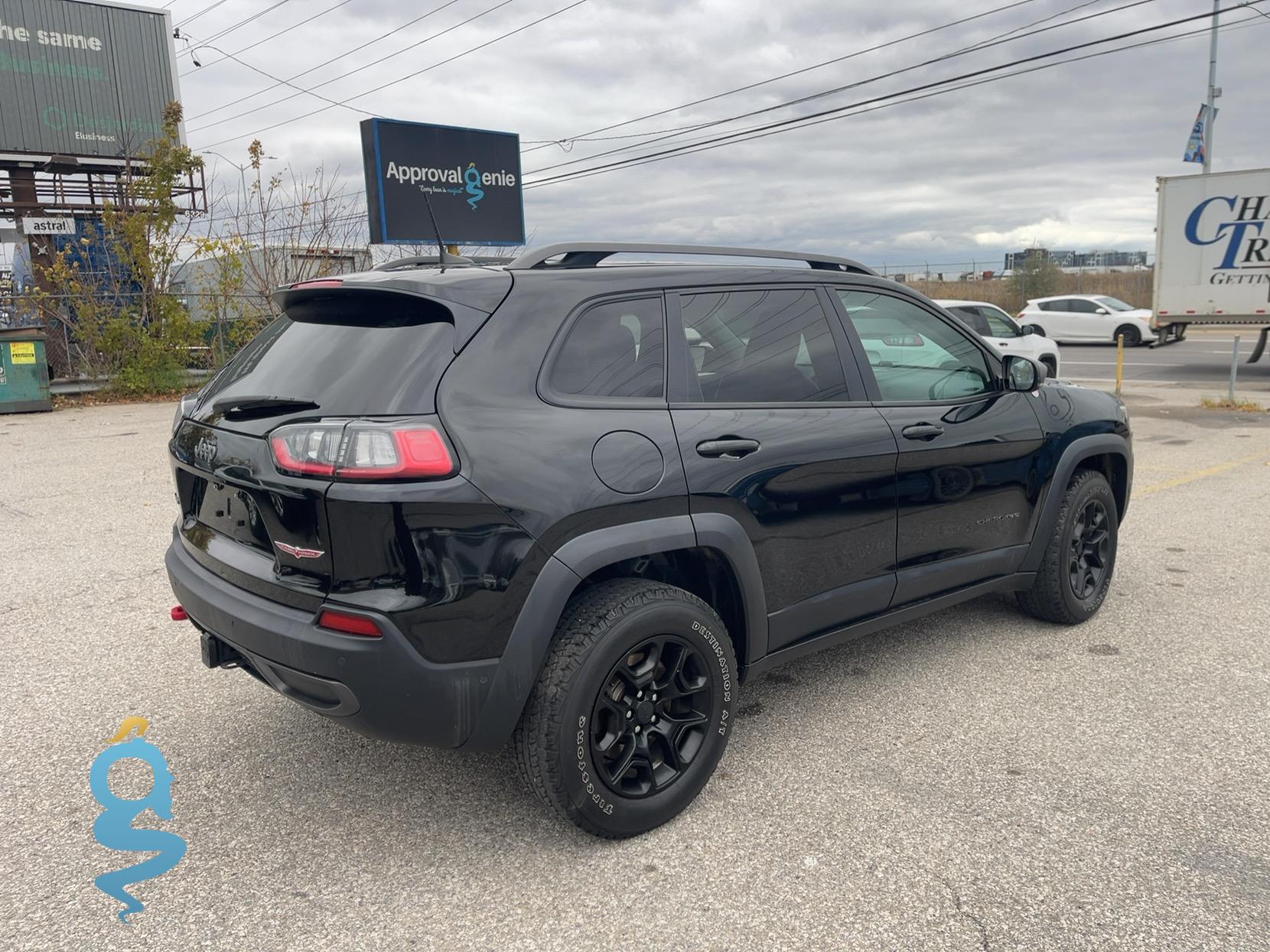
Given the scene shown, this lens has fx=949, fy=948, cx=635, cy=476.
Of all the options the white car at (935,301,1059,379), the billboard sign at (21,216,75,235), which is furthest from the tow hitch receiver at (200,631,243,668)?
the billboard sign at (21,216,75,235)

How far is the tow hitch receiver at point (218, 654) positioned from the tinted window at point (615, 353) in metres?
1.35

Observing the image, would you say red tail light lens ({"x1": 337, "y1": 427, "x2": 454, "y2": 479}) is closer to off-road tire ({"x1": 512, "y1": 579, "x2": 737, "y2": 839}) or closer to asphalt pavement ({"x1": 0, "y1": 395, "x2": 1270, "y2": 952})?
off-road tire ({"x1": 512, "y1": 579, "x2": 737, "y2": 839})

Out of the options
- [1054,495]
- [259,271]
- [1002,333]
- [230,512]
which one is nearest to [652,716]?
[230,512]

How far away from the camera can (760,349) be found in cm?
341

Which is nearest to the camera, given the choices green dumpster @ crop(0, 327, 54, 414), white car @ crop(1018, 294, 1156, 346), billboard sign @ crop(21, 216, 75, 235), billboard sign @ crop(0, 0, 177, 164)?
green dumpster @ crop(0, 327, 54, 414)

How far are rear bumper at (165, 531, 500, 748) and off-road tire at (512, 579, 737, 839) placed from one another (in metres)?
0.15

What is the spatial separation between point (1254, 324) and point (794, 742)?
18619 mm

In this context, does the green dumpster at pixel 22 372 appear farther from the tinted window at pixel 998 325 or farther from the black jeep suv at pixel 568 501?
the tinted window at pixel 998 325

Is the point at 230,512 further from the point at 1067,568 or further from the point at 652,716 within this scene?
the point at 1067,568

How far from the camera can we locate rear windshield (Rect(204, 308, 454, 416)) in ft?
8.61

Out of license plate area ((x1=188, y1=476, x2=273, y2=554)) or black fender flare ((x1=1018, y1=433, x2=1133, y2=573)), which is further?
black fender flare ((x1=1018, y1=433, x2=1133, y2=573))

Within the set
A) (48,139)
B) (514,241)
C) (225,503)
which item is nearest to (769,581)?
(225,503)

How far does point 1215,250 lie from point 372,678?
66.4 ft

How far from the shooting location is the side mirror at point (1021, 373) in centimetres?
427
